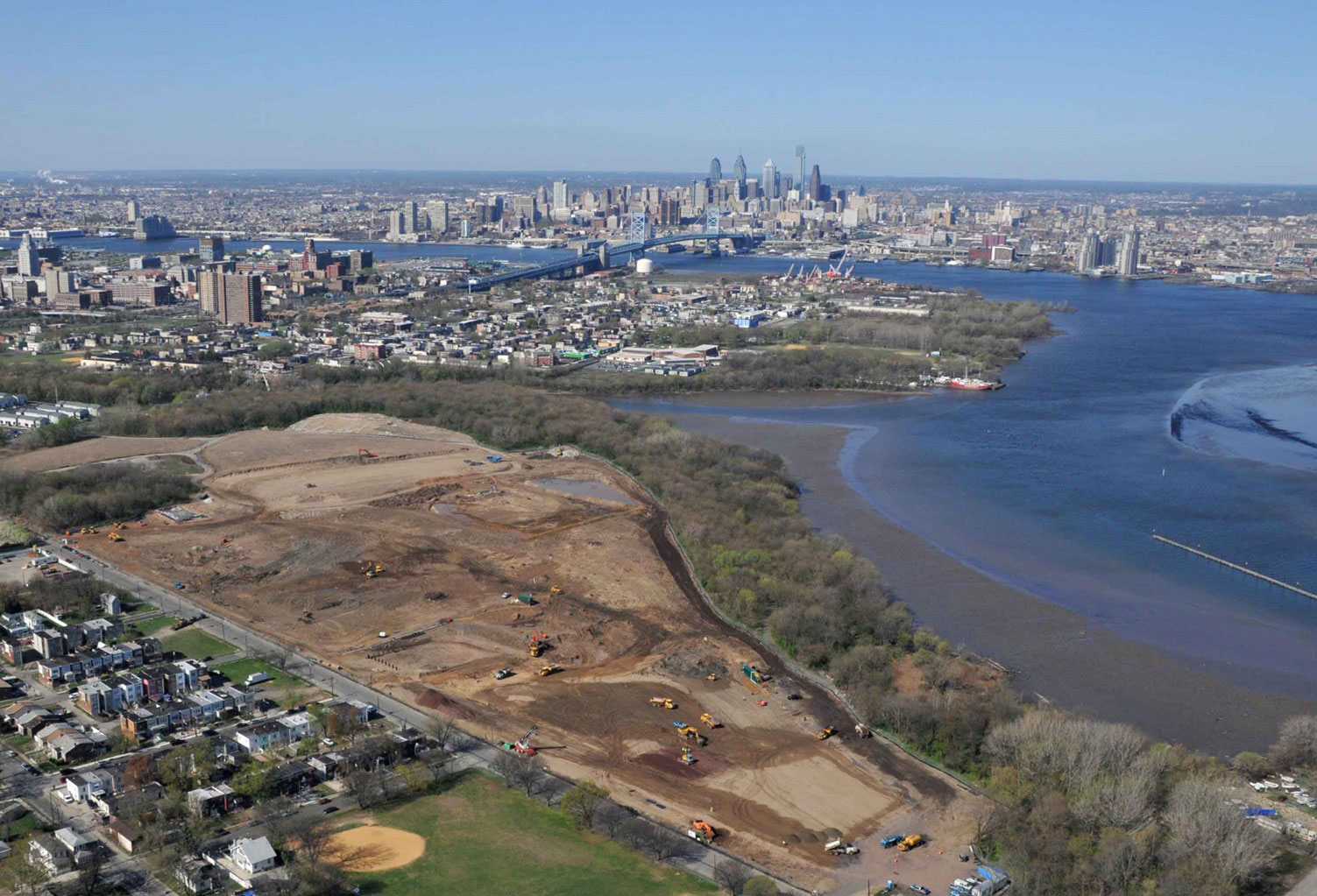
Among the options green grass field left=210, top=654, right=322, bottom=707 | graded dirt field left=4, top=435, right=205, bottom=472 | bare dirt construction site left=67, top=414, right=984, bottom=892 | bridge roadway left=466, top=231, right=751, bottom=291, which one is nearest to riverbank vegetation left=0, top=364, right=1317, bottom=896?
bare dirt construction site left=67, top=414, right=984, bottom=892

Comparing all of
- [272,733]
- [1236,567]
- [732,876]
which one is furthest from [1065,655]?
[272,733]

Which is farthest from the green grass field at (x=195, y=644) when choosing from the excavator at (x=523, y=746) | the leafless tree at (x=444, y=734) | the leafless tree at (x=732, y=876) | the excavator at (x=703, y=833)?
the leafless tree at (x=732, y=876)

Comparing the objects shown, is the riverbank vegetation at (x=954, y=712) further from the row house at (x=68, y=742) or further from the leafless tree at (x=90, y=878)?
the row house at (x=68, y=742)

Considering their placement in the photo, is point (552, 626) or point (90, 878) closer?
point (90, 878)

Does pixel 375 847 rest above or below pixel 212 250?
below

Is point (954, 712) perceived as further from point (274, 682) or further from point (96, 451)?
point (96, 451)

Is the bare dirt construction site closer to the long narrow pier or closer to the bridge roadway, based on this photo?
the long narrow pier
